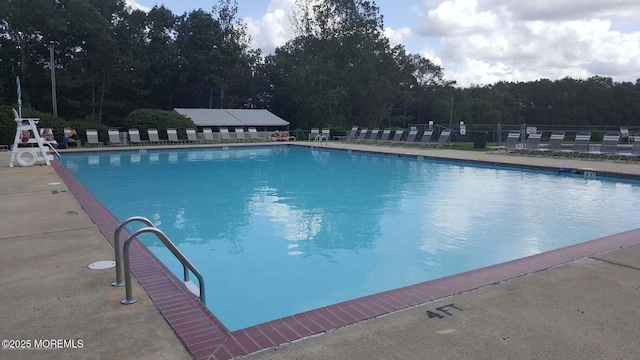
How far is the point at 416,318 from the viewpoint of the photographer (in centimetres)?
279

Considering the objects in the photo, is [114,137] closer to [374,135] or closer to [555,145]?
[374,135]

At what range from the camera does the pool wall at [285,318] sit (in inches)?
97.2

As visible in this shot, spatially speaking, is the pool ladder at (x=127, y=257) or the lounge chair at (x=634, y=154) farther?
the lounge chair at (x=634, y=154)

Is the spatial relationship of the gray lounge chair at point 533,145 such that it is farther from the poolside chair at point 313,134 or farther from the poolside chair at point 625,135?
the poolside chair at point 313,134

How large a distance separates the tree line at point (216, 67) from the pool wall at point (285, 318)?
26.9 metres

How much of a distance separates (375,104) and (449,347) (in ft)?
113

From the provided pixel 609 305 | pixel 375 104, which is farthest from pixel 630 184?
pixel 375 104

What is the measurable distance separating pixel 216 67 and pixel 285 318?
3112 centimetres

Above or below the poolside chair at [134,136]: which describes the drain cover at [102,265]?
below

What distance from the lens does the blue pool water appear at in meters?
4.62

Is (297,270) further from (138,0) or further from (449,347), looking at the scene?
(138,0)

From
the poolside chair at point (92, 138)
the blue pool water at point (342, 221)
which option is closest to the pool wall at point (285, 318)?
the blue pool water at point (342, 221)

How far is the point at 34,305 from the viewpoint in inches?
115

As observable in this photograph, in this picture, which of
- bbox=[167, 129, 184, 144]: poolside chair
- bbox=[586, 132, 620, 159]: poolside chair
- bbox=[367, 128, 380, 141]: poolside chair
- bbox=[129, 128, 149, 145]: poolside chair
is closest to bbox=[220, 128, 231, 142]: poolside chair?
bbox=[167, 129, 184, 144]: poolside chair
